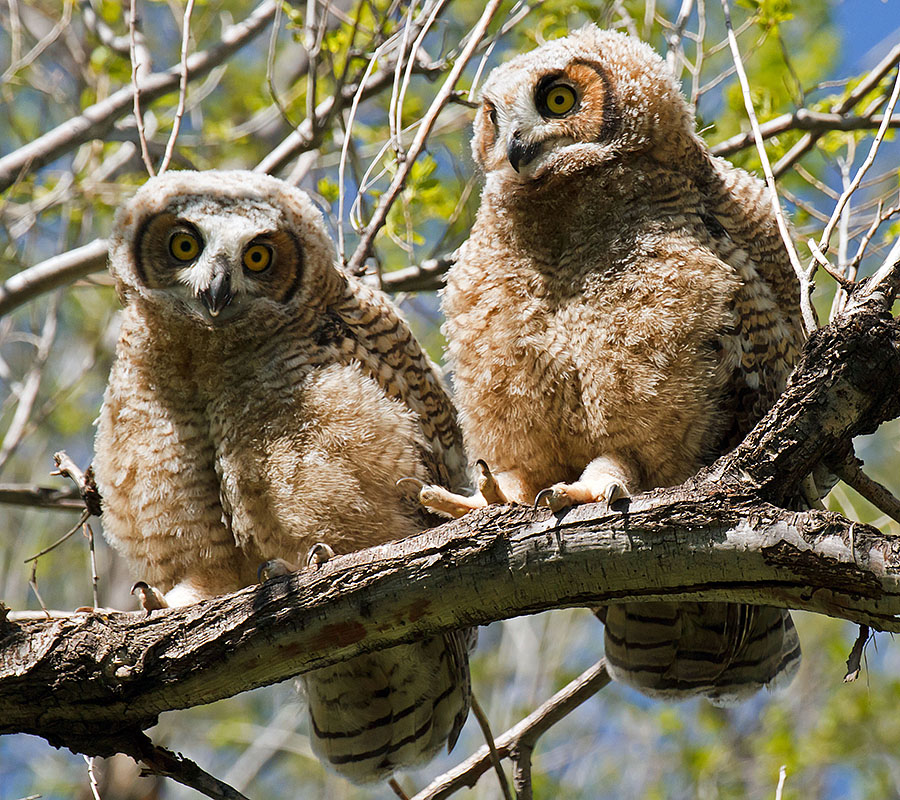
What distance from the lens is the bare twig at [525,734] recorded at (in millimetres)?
3496

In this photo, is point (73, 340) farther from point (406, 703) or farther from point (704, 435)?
point (704, 435)

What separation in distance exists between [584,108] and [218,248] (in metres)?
1.26

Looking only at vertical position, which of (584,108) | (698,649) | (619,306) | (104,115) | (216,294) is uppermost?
(104,115)

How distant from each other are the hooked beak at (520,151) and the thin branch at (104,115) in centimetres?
244

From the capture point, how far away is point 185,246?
3480 millimetres

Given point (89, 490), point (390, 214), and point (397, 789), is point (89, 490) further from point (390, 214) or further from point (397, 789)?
point (390, 214)

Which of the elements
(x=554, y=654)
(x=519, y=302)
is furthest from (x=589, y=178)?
(x=554, y=654)

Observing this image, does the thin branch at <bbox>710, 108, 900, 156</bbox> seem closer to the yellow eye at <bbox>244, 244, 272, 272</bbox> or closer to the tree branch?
the tree branch

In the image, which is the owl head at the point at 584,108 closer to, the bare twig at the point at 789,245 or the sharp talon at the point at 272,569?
the bare twig at the point at 789,245

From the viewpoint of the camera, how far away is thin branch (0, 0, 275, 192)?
4957 mm

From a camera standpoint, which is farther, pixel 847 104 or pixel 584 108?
pixel 847 104

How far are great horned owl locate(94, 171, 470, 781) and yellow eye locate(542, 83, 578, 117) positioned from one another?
903mm

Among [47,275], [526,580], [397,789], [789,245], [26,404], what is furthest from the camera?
[26,404]

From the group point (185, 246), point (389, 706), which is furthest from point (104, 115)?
point (389, 706)
